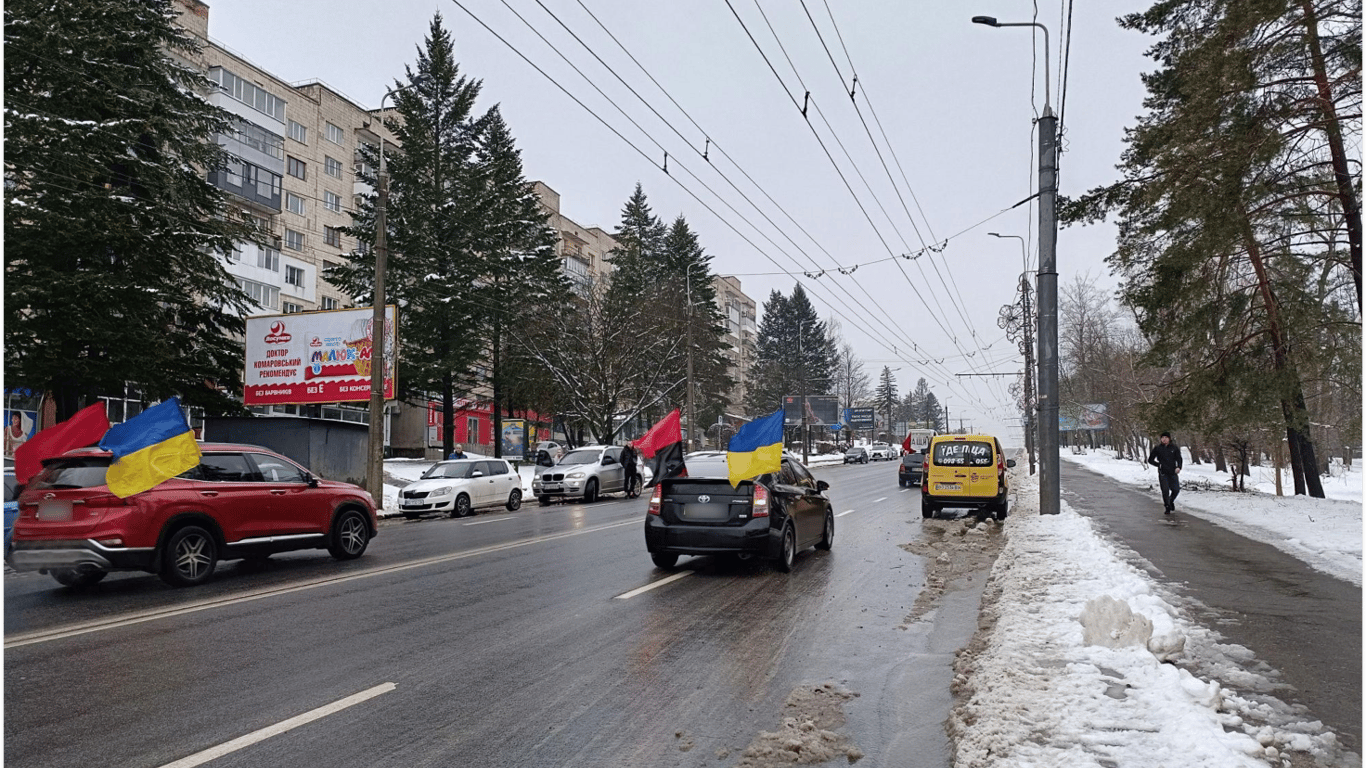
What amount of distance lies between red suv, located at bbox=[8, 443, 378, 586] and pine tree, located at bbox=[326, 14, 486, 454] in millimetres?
28911

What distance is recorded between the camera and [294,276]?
4953 cm

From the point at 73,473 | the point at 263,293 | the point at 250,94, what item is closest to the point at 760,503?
the point at 73,473

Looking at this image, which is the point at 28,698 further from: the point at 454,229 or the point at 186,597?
the point at 454,229

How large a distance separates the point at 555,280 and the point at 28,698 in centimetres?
4315

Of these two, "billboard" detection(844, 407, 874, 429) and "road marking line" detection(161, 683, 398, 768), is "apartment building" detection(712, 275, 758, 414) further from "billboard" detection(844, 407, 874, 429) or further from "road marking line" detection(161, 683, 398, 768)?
"road marking line" detection(161, 683, 398, 768)

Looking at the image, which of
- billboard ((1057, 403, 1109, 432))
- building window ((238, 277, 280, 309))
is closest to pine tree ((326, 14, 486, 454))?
building window ((238, 277, 280, 309))

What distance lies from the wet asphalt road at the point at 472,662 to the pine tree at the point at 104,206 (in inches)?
571

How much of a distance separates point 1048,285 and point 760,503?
900cm

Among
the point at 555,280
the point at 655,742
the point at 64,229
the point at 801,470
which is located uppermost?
the point at 555,280

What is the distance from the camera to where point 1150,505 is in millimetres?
20734

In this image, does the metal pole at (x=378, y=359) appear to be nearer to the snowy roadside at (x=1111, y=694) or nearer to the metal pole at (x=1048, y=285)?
the metal pole at (x=1048, y=285)

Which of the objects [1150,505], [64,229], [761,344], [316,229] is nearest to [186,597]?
[64,229]

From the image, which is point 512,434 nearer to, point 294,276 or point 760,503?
point 294,276

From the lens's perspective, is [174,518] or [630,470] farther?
[630,470]
